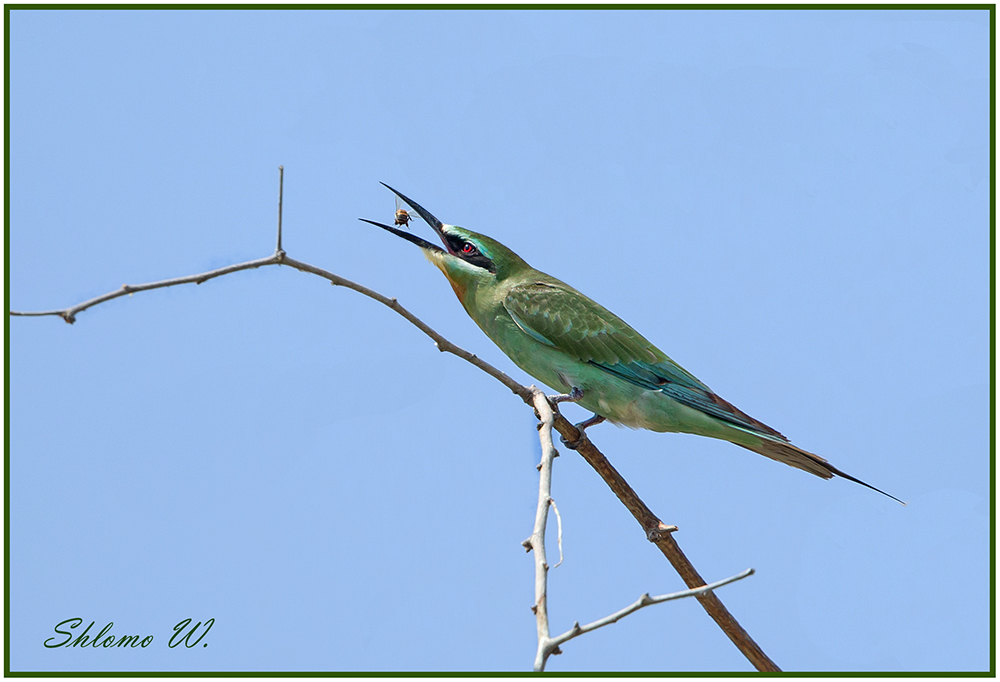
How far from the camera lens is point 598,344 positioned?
15.3 ft

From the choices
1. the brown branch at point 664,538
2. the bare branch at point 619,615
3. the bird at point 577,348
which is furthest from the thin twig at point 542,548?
the bird at point 577,348

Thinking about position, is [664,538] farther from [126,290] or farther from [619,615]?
[126,290]

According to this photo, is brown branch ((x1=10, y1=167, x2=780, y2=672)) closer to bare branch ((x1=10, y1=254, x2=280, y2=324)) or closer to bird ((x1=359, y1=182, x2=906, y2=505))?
bare branch ((x1=10, y1=254, x2=280, y2=324))

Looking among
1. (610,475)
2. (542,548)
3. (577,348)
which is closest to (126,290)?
(542,548)

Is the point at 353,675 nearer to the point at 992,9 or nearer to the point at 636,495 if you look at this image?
the point at 636,495

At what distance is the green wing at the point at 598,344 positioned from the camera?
461 cm

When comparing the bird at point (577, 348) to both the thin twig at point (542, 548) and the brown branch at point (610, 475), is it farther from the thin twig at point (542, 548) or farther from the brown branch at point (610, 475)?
the thin twig at point (542, 548)

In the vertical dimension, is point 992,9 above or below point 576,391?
above

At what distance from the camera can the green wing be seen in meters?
4.61

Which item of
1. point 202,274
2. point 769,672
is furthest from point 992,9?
point 202,274

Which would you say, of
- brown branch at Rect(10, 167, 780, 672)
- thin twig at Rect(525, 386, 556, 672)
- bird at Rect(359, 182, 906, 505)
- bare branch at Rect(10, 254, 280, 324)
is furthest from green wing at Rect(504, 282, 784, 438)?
bare branch at Rect(10, 254, 280, 324)

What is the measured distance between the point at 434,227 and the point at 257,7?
140 cm

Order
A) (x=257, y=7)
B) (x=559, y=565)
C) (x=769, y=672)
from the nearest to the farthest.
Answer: (x=559, y=565) → (x=769, y=672) → (x=257, y=7)

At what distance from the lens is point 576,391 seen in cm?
455
